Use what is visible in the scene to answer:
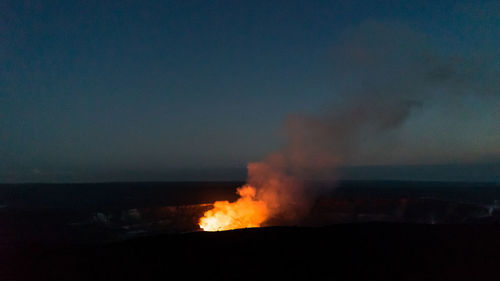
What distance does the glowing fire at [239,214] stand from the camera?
33.8 meters

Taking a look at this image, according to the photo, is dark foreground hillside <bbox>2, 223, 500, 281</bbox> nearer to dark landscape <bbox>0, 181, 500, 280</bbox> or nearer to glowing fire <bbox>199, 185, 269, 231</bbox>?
dark landscape <bbox>0, 181, 500, 280</bbox>

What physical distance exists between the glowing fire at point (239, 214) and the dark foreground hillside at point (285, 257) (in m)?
11.0

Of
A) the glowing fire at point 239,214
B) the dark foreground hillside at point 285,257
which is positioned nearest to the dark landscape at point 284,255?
the dark foreground hillside at point 285,257

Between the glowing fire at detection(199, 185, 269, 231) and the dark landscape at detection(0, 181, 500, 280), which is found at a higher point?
the glowing fire at detection(199, 185, 269, 231)

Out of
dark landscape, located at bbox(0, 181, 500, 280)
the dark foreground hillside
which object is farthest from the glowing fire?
the dark foreground hillside

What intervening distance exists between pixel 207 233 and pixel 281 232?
194 inches

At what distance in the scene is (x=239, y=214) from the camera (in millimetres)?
35312

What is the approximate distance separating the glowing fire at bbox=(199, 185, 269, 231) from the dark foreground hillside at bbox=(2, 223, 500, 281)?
11037 millimetres

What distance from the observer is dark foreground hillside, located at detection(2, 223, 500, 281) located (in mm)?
15000

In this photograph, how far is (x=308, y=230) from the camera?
76.2ft

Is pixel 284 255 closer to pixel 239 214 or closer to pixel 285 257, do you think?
pixel 285 257

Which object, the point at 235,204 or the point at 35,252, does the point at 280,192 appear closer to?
the point at 235,204

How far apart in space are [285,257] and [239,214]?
1797cm

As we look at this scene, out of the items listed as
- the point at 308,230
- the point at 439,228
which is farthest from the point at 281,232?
the point at 439,228
